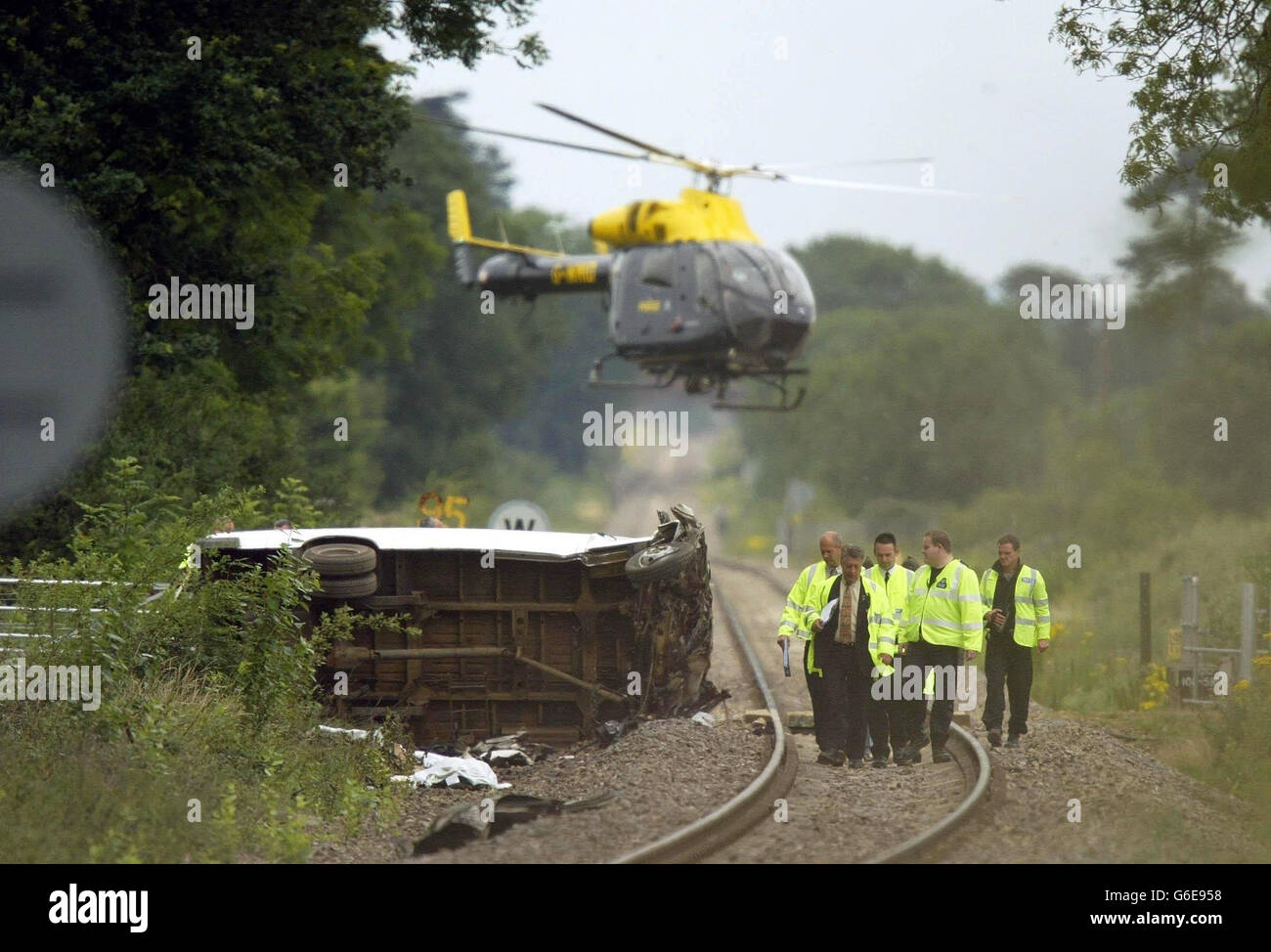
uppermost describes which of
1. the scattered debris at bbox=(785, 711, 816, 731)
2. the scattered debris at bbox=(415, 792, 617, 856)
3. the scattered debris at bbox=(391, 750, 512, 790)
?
the scattered debris at bbox=(415, 792, 617, 856)

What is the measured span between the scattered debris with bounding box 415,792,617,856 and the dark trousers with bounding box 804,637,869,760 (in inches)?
97.5

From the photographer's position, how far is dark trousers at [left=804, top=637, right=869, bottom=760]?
41.2 feet

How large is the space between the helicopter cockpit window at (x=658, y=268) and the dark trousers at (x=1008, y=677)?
47.5 feet

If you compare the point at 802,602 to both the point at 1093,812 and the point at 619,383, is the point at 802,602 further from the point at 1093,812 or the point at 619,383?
the point at 619,383

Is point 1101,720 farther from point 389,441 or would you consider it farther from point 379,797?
point 389,441

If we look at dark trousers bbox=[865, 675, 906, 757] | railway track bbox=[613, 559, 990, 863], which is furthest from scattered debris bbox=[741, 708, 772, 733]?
dark trousers bbox=[865, 675, 906, 757]

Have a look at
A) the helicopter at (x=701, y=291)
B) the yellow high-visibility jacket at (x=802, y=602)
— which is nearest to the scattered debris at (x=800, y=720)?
the yellow high-visibility jacket at (x=802, y=602)

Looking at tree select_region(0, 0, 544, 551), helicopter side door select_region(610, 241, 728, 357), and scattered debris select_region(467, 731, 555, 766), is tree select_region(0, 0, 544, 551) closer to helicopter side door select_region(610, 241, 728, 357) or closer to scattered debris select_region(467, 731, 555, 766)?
scattered debris select_region(467, 731, 555, 766)

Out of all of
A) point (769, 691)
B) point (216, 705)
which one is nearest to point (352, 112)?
point (769, 691)

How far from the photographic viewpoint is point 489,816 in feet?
32.8

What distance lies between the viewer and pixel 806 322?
89.1ft

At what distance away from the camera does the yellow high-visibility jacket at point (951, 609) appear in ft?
40.9

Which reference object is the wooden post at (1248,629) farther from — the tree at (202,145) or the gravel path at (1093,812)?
the tree at (202,145)
